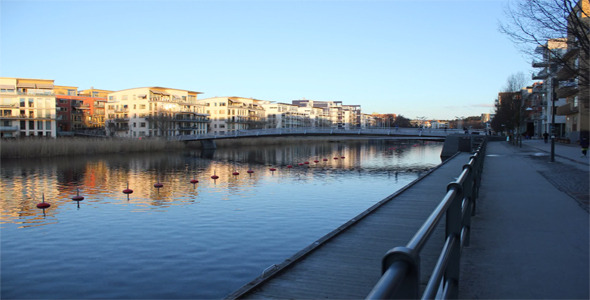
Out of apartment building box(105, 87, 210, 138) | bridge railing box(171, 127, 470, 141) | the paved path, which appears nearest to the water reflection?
bridge railing box(171, 127, 470, 141)

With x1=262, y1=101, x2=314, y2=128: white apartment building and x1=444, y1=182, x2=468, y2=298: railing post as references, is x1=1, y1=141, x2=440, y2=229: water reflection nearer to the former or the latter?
x1=444, y1=182, x2=468, y2=298: railing post

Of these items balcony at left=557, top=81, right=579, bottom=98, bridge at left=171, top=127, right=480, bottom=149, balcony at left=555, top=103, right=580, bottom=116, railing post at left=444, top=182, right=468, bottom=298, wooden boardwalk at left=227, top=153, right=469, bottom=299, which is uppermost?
balcony at left=557, top=81, right=579, bottom=98

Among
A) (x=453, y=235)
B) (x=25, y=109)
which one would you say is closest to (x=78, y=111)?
(x=25, y=109)

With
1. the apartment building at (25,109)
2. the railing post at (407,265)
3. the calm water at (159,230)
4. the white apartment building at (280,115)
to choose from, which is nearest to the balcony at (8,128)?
the apartment building at (25,109)

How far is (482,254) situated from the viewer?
20.0ft

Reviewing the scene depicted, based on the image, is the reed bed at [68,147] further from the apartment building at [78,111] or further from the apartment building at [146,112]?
the apartment building at [78,111]

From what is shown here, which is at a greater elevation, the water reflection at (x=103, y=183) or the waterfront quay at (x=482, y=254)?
the waterfront quay at (x=482, y=254)

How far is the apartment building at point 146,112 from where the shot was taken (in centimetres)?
8825

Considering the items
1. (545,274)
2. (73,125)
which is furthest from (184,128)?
(545,274)

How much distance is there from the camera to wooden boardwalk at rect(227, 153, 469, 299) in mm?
5746

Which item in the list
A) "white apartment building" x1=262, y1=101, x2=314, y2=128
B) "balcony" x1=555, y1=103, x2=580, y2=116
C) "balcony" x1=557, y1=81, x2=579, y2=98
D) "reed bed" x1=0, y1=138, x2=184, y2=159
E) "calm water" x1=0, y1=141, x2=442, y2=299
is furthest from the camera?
"white apartment building" x1=262, y1=101, x2=314, y2=128

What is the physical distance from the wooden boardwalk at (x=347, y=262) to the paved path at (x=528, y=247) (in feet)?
2.44

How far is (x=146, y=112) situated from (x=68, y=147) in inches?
1764

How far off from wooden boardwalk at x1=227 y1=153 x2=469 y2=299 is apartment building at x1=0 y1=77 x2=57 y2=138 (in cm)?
7469
